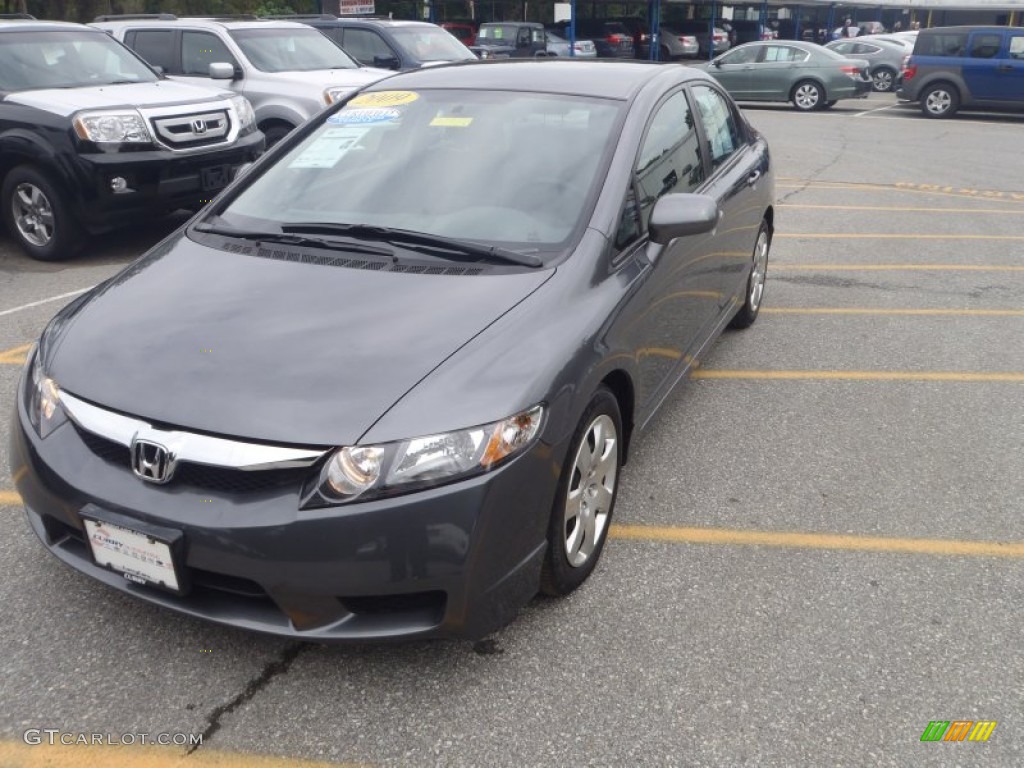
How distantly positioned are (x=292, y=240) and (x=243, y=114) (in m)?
5.50

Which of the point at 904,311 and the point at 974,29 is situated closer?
the point at 904,311

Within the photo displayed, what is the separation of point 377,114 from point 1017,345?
13.3ft

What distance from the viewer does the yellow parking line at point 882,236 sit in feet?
27.2

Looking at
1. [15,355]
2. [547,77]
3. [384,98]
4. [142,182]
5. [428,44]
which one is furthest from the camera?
[428,44]

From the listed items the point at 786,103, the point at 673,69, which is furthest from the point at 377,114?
the point at 786,103

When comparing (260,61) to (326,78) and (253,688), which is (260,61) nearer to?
(326,78)

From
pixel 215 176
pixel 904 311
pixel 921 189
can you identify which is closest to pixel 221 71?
pixel 215 176

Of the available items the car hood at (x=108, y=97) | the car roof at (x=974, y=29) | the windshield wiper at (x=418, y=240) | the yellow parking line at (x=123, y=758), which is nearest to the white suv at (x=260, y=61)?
the car hood at (x=108, y=97)

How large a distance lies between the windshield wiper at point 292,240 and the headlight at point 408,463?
3.25 ft

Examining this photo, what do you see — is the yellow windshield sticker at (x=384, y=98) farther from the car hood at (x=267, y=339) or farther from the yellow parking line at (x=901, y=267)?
the yellow parking line at (x=901, y=267)

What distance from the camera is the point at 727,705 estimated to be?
8.37ft

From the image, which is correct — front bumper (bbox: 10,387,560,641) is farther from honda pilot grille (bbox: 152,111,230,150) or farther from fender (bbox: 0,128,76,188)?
honda pilot grille (bbox: 152,111,230,150)

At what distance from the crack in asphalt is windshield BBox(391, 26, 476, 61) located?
37.1ft

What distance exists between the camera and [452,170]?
3.50 m
